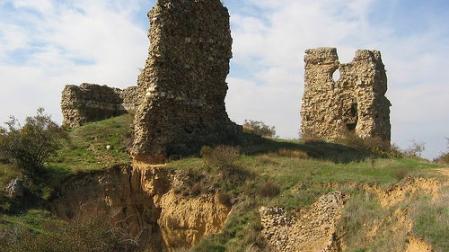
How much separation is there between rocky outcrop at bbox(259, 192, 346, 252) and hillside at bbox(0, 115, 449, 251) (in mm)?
28

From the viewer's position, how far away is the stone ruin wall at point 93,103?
1048 inches

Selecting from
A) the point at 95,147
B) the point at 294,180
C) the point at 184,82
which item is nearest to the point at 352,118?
the point at 184,82

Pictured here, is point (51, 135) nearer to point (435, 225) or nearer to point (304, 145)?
point (304, 145)

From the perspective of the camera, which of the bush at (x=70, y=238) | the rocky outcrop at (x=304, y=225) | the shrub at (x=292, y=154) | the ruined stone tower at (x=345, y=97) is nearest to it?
the bush at (x=70, y=238)

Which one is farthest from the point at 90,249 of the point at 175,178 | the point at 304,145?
the point at 304,145

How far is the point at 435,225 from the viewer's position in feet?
44.8

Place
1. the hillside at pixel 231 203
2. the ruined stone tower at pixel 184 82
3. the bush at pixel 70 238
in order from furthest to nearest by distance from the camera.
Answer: the ruined stone tower at pixel 184 82
the hillside at pixel 231 203
the bush at pixel 70 238

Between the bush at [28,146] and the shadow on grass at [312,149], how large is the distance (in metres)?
6.27

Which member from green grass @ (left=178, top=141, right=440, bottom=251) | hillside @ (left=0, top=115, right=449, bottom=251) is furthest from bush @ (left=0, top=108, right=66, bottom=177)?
green grass @ (left=178, top=141, right=440, bottom=251)

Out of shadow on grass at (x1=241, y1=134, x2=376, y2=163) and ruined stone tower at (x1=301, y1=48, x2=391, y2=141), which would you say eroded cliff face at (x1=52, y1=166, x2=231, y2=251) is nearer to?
shadow on grass at (x1=241, y1=134, x2=376, y2=163)

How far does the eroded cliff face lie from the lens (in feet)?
61.4

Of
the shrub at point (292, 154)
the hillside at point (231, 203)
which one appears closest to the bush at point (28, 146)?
the hillside at point (231, 203)

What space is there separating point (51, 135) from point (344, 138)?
1272 centimetres

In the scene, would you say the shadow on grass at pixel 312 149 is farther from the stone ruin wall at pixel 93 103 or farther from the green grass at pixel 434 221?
the green grass at pixel 434 221
